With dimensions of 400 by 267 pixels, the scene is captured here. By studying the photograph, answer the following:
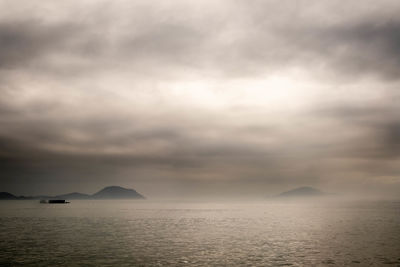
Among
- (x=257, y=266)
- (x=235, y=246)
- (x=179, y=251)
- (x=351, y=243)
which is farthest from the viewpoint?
(x=351, y=243)

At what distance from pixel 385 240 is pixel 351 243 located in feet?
29.7

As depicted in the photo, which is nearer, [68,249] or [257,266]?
[257,266]

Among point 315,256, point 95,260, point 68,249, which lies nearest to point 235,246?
point 315,256

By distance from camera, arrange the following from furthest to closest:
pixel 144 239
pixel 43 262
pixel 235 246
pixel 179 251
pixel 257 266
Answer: pixel 144 239 → pixel 235 246 → pixel 179 251 → pixel 43 262 → pixel 257 266

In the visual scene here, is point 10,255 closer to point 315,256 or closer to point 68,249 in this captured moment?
point 68,249

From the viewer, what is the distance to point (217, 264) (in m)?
50.7

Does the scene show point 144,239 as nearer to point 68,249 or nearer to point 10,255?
point 68,249

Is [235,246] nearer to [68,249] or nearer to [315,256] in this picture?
[315,256]

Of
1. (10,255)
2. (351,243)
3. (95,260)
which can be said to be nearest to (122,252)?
(95,260)

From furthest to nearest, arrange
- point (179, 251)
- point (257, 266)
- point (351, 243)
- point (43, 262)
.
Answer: point (351, 243) → point (179, 251) → point (43, 262) → point (257, 266)

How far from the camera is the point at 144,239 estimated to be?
7969 centimetres

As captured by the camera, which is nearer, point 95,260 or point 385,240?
point 95,260

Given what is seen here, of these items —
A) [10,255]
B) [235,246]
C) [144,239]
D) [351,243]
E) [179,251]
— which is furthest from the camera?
[144,239]

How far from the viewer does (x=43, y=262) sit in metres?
52.2
